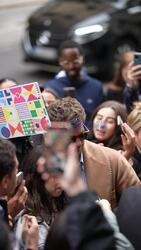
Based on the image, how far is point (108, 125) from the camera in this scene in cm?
535

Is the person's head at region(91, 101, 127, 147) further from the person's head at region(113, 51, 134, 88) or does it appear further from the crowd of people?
the person's head at region(113, 51, 134, 88)

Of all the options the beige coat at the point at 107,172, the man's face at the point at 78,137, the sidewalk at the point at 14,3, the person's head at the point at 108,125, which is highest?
the sidewalk at the point at 14,3

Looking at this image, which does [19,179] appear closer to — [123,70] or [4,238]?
[4,238]

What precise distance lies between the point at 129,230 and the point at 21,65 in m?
10.6

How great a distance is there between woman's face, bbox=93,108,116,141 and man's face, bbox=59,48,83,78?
1616 millimetres

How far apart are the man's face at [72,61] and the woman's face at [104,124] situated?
1616 millimetres

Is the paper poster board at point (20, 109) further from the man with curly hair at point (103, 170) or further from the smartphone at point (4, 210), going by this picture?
the smartphone at point (4, 210)

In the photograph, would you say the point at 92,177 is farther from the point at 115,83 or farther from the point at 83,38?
the point at 83,38

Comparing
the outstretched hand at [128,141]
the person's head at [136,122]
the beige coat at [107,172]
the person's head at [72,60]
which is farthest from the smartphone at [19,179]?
the person's head at [72,60]

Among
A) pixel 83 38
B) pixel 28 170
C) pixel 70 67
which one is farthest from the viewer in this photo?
pixel 83 38

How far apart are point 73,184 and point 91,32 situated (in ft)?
30.0

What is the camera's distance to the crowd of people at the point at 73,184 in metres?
3.03

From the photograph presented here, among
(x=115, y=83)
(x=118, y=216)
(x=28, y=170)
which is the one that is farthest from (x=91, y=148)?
(x=115, y=83)

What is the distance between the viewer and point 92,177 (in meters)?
4.35
